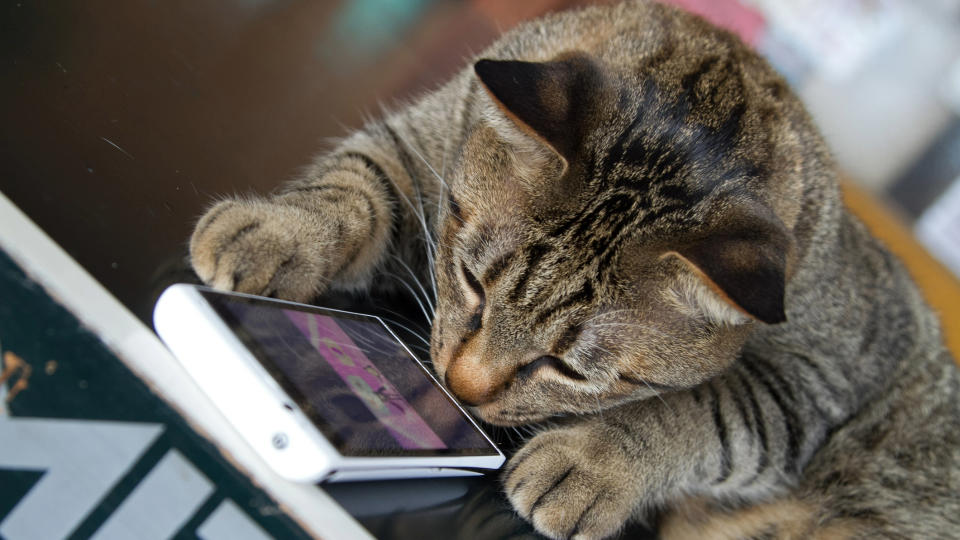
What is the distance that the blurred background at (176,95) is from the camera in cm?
89

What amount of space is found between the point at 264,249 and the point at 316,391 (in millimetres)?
333

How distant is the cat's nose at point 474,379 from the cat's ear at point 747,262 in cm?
34

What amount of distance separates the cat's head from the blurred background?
46 centimetres

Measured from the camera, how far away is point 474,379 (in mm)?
1081

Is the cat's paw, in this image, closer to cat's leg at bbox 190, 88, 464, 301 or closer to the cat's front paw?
cat's leg at bbox 190, 88, 464, 301

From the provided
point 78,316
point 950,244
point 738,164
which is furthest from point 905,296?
point 78,316

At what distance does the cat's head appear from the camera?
39.2 inches

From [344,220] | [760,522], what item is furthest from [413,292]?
[760,522]

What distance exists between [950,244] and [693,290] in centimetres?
246

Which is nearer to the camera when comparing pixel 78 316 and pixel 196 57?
pixel 78 316

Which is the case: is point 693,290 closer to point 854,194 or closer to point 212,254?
point 212,254

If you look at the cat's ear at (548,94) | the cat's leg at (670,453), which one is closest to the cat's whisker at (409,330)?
the cat's leg at (670,453)

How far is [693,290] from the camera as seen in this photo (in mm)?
989

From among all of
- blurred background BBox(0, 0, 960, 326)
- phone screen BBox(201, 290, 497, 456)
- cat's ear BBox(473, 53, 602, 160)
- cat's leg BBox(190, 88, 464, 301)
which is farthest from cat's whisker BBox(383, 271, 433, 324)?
cat's ear BBox(473, 53, 602, 160)
